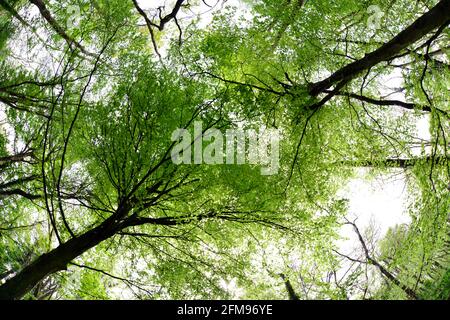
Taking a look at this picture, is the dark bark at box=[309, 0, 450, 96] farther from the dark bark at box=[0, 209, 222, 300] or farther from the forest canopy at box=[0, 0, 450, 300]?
the dark bark at box=[0, 209, 222, 300]

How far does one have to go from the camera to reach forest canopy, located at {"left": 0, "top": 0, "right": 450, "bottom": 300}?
3744 millimetres

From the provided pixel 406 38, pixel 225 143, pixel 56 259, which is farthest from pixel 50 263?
pixel 406 38

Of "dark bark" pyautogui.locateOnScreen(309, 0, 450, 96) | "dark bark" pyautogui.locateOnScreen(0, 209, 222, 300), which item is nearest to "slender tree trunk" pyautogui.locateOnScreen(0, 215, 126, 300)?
"dark bark" pyautogui.locateOnScreen(0, 209, 222, 300)

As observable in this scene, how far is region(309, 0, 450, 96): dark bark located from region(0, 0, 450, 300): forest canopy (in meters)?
0.01

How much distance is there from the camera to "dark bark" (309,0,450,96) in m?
2.87

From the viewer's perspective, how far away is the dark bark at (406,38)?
9.42 feet

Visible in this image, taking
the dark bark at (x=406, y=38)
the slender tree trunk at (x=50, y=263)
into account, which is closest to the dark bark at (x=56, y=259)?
the slender tree trunk at (x=50, y=263)

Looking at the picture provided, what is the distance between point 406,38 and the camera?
303 centimetres

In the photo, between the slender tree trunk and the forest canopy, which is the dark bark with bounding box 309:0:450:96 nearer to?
the forest canopy

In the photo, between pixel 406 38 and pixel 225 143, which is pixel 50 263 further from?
pixel 406 38

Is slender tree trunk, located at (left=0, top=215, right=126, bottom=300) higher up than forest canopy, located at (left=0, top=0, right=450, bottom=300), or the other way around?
forest canopy, located at (left=0, top=0, right=450, bottom=300)

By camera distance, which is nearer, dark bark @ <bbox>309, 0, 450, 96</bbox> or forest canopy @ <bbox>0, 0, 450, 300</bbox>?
dark bark @ <bbox>309, 0, 450, 96</bbox>
